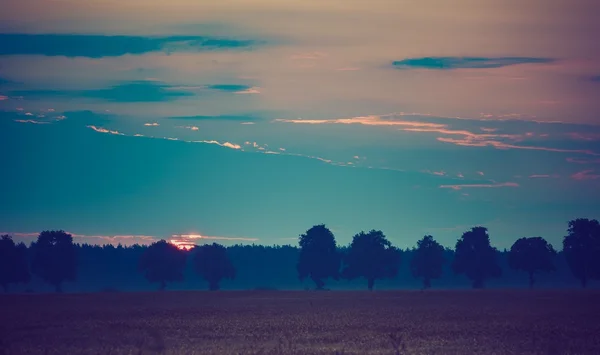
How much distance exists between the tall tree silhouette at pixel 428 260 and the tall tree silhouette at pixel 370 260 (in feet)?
17.0

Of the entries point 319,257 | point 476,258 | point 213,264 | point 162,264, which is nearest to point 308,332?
point 319,257

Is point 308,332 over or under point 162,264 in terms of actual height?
under

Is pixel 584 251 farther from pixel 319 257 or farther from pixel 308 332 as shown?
pixel 308 332

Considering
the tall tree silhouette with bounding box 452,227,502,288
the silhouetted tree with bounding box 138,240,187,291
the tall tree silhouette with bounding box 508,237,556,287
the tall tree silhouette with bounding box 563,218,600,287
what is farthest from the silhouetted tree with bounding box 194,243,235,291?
the tall tree silhouette with bounding box 563,218,600,287

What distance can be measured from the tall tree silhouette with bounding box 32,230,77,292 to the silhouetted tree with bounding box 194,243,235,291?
2794 cm

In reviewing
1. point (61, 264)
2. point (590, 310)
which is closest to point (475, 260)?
point (61, 264)

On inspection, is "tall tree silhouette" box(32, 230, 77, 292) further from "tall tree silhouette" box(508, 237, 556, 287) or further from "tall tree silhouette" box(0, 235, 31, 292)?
"tall tree silhouette" box(508, 237, 556, 287)

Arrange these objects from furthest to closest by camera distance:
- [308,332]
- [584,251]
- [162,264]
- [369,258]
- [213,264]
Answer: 1. [213,264]
2. [162,264]
3. [369,258]
4. [584,251]
5. [308,332]

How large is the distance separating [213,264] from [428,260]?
44.1 meters

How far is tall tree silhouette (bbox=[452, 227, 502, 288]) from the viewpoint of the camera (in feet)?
503

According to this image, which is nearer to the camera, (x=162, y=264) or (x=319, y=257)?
(x=319, y=257)

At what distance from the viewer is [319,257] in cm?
15288

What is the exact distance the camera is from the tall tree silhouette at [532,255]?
498ft

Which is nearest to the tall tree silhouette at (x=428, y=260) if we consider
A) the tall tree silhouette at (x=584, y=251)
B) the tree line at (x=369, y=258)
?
the tree line at (x=369, y=258)
